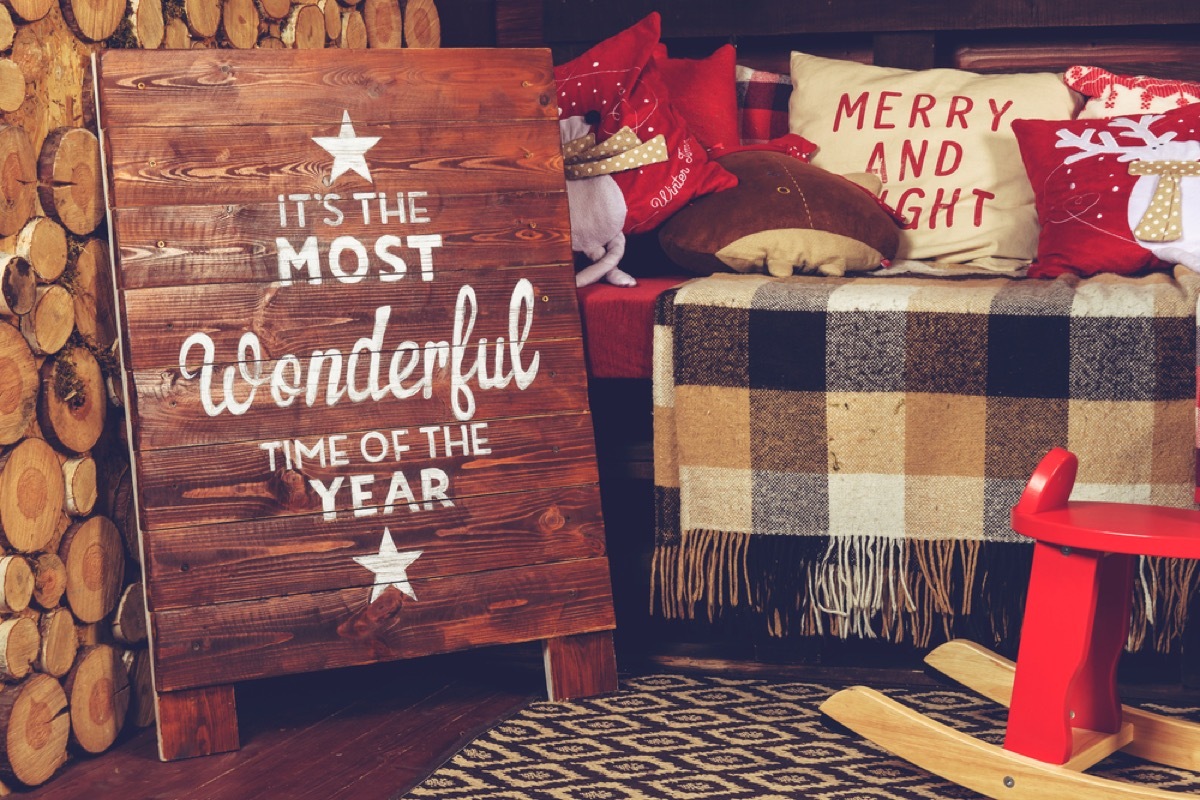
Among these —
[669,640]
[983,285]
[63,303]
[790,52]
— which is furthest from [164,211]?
[790,52]

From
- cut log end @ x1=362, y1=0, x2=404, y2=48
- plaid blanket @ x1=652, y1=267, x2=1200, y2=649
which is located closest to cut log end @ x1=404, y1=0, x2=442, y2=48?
cut log end @ x1=362, y1=0, x2=404, y2=48

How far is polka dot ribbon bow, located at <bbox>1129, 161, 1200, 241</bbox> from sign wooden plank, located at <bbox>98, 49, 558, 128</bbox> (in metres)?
0.92

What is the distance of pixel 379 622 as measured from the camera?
1837 mm

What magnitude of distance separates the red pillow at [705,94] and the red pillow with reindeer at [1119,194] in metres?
0.58

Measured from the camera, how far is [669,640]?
214 cm

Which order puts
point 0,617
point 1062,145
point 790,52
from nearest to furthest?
point 0,617
point 1062,145
point 790,52

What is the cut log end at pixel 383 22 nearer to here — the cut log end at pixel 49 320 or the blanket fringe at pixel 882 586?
the cut log end at pixel 49 320

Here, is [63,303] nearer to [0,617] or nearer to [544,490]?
[0,617]

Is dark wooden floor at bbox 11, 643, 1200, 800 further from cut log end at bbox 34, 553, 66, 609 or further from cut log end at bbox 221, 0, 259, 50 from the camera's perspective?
cut log end at bbox 221, 0, 259, 50

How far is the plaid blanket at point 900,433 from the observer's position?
72.2 inches

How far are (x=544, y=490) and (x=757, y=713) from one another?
0.43m

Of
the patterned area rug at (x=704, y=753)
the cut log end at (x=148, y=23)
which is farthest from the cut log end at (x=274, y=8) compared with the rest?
the patterned area rug at (x=704, y=753)

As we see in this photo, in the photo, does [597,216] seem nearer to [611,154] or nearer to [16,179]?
[611,154]

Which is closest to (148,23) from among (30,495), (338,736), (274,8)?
(274,8)
